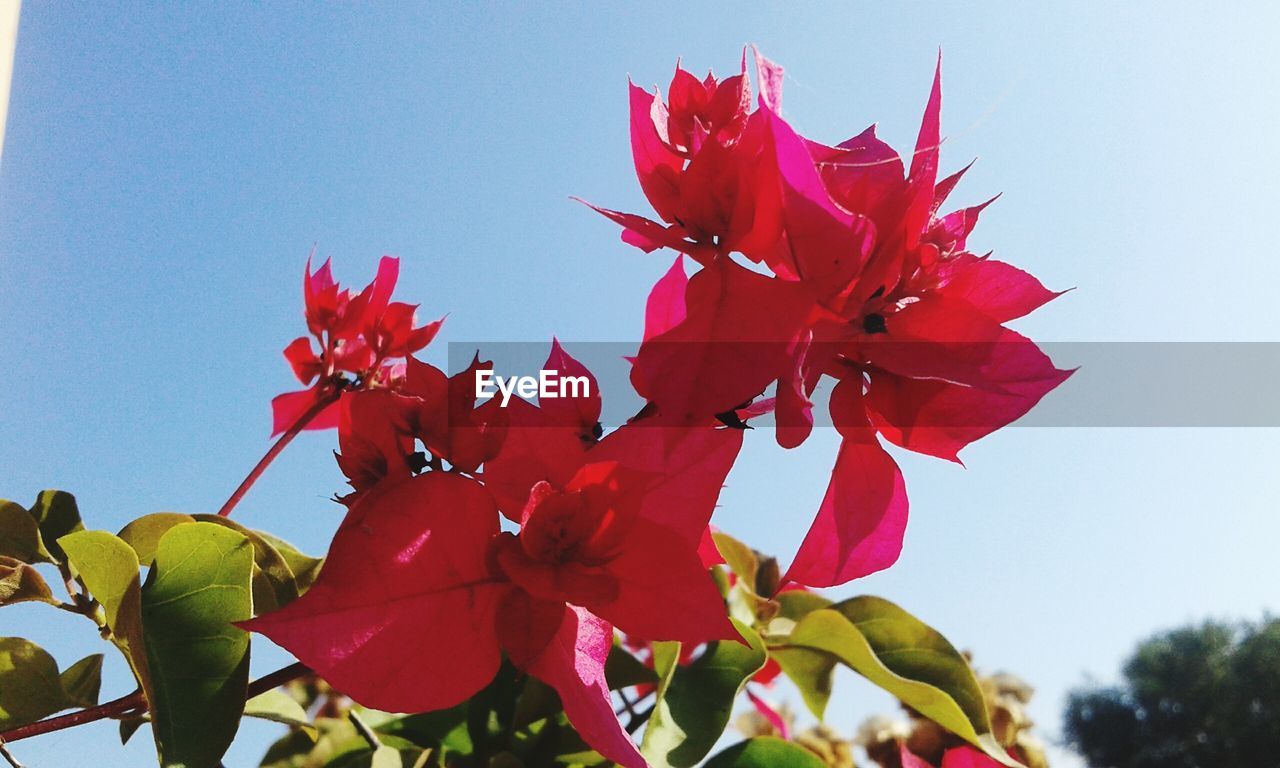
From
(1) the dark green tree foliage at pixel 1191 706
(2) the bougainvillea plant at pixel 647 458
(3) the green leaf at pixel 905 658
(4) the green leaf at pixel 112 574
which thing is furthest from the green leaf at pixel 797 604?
(1) the dark green tree foliage at pixel 1191 706

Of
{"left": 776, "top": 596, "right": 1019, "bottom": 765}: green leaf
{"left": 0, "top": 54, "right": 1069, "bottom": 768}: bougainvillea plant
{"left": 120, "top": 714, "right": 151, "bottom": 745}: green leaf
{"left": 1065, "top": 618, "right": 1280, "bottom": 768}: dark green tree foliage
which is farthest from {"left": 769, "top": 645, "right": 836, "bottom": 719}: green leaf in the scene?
{"left": 1065, "top": 618, "right": 1280, "bottom": 768}: dark green tree foliage

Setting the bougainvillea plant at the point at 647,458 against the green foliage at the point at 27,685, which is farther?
the green foliage at the point at 27,685

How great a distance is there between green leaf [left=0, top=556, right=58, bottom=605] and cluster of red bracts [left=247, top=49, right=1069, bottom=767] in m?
0.13

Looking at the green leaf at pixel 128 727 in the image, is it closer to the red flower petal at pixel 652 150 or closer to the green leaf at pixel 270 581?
the green leaf at pixel 270 581

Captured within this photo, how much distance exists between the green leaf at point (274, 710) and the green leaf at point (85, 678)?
8 centimetres

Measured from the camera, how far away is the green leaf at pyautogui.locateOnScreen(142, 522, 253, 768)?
269mm

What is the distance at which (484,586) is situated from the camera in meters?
0.27

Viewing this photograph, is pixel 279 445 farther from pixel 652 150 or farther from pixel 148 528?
pixel 652 150

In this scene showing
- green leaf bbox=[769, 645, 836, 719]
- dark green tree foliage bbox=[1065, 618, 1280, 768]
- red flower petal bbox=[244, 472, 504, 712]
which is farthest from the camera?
dark green tree foliage bbox=[1065, 618, 1280, 768]

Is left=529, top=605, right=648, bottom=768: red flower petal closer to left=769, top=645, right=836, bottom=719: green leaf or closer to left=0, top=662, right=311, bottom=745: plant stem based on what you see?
left=0, top=662, right=311, bottom=745: plant stem

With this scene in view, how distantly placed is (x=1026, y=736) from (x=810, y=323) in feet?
1.64

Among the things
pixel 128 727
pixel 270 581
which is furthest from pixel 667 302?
pixel 128 727

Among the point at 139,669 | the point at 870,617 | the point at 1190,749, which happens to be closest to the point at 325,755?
the point at 139,669

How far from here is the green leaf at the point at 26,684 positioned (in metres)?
0.36
